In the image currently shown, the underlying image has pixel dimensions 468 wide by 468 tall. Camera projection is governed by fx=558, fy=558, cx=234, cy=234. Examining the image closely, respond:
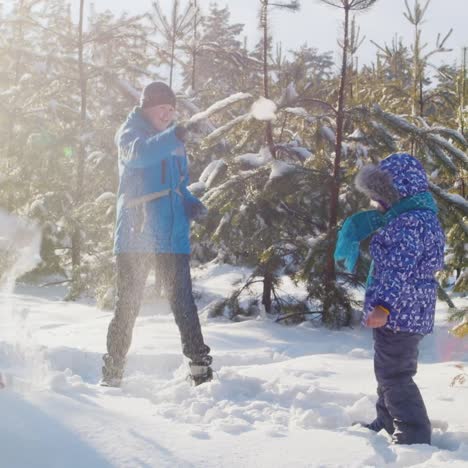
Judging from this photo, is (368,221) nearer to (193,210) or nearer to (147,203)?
(193,210)

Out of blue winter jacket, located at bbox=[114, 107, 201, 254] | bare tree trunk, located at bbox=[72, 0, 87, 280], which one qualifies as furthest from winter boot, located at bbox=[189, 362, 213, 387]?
bare tree trunk, located at bbox=[72, 0, 87, 280]

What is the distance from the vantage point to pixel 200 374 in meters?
3.78

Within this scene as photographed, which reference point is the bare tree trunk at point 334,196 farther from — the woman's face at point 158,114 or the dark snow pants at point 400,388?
the dark snow pants at point 400,388

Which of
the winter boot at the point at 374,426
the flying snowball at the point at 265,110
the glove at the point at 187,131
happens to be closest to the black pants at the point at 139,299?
the glove at the point at 187,131

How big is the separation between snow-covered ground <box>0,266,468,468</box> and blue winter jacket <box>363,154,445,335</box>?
0.62m

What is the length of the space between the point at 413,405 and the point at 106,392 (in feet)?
5.66

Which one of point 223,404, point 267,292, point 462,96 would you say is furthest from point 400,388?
point 462,96

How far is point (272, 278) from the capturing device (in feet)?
22.4

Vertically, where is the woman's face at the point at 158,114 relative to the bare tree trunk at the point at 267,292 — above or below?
above

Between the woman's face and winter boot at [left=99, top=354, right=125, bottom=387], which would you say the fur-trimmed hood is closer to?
the woman's face

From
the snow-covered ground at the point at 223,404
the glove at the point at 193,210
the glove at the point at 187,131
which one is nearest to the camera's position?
the snow-covered ground at the point at 223,404

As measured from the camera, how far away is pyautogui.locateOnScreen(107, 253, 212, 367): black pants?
12.5 ft

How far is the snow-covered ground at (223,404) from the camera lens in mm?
2168

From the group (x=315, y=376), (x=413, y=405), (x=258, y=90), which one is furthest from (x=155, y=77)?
(x=413, y=405)
